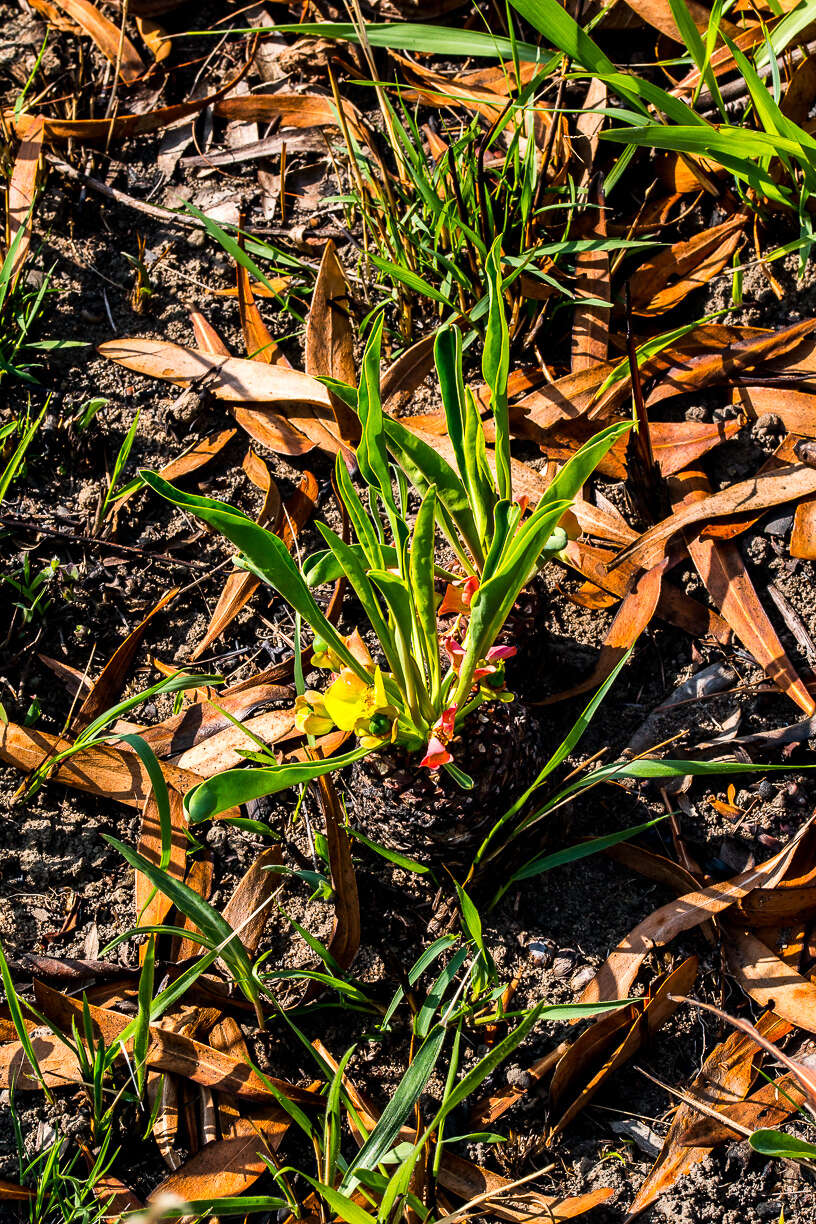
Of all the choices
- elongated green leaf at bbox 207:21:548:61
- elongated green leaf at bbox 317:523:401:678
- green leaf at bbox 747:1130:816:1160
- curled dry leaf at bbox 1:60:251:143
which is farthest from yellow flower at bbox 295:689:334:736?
curled dry leaf at bbox 1:60:251:143

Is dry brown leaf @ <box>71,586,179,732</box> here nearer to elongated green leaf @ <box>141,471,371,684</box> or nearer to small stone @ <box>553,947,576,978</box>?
elongated green leaf @ <box>141,471,371,684</box>

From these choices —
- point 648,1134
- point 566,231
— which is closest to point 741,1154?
point 648,1134

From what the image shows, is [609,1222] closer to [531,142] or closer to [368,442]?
[368,442]

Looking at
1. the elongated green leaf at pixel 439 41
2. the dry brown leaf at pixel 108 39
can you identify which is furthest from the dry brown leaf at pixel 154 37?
the elongated green leaf at pixel 439 41

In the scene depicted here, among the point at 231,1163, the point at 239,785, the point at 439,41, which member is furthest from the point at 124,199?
the point at 231,1163

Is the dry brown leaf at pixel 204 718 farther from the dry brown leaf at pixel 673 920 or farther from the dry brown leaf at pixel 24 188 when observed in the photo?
the dry brown leaf at pixel 24 188
